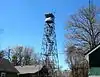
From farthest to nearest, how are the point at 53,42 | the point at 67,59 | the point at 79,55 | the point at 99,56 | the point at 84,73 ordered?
the point at 53,42, the point at 67,59, the point at 79,55, the point at 84,73, the point at 99,56

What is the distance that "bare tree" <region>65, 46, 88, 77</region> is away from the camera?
1624 inches

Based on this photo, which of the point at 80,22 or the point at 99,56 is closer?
the point at 99,56

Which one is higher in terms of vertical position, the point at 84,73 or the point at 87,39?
the point at 87,39

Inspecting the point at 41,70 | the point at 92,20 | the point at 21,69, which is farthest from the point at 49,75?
the point at 92,20

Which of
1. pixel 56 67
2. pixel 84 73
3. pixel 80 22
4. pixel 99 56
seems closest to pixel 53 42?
pixel 56 67

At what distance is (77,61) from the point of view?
4462 centimetres

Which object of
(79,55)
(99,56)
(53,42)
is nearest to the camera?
(99,56)

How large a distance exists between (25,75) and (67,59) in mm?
14557

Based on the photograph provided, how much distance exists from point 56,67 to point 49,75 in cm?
274

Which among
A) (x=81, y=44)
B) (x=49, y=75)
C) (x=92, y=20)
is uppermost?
(x=92, y=20)

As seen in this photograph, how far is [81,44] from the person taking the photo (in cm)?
4347

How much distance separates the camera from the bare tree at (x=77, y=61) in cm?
4125

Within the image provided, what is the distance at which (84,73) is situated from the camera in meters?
40.9

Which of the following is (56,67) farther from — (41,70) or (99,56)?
(99,56)
